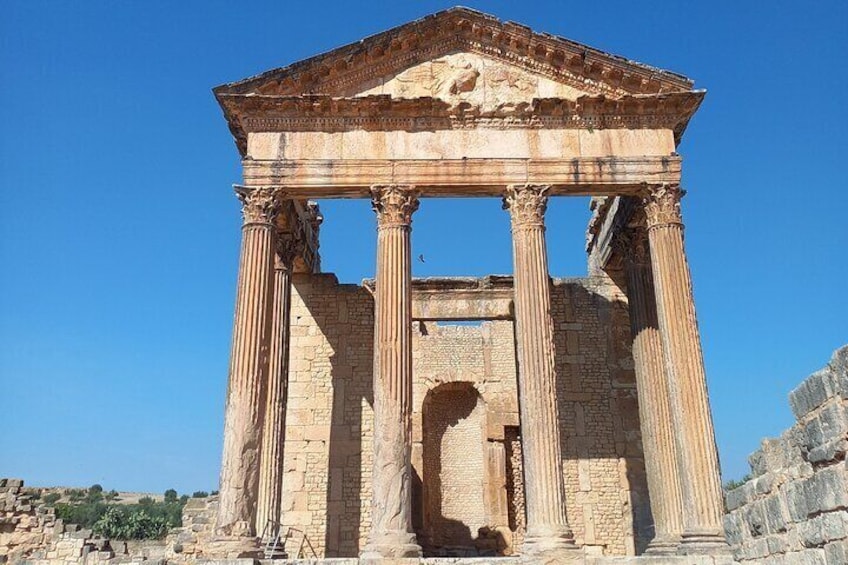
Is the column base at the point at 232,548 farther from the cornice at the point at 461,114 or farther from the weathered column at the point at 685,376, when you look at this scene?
the cornice at the point at 461,114

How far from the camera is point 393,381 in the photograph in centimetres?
1435

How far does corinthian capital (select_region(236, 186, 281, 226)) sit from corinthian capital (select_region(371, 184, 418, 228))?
217 cm

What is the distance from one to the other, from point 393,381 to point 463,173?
4.80m

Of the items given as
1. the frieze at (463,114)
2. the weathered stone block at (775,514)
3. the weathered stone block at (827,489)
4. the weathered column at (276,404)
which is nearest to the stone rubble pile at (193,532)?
the weathered column at (276,404)

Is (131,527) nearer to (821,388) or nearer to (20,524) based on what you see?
(20,524)

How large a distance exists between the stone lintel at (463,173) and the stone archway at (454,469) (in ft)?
24.5

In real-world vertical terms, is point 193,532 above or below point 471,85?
below

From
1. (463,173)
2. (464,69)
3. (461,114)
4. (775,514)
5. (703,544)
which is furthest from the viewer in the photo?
(464,69)

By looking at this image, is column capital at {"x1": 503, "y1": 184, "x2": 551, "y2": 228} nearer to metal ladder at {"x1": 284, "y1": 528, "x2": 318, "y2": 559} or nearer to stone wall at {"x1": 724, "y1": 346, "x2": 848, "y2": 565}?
stone wall at {"x1": 724, "y1": 346, "x2": 848, "y2": 565}

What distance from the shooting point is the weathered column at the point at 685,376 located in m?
13.5

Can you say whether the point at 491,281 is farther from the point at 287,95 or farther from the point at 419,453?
the point at 287,95

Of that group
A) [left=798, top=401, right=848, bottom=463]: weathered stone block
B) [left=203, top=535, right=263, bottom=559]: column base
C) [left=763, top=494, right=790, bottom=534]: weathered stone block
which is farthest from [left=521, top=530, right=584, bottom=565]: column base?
[left=798, top=401, right=848, bottom=463]: weathered stone block

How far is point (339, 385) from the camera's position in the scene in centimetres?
2028

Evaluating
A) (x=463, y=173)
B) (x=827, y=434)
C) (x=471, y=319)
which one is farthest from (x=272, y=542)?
(x=827, y=434)
